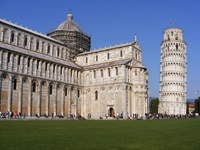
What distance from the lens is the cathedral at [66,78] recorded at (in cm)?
4275

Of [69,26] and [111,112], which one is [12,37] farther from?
[111,112]

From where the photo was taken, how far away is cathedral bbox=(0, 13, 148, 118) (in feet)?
140

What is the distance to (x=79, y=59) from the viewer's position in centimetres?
6316

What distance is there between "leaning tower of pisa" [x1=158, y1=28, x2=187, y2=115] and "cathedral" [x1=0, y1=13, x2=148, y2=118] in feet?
119

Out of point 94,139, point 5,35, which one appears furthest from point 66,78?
point 94,139

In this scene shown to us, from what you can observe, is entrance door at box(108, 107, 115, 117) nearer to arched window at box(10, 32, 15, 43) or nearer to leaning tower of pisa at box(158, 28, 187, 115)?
arched window at box(10, 32, 15, 43)

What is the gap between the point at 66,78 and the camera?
53500 millimetres

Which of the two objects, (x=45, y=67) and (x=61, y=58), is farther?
(x=61, y=58)

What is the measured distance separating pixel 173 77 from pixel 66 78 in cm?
4930

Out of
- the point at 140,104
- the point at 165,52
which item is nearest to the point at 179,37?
the point at 165,52

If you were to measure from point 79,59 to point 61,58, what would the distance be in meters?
5.34

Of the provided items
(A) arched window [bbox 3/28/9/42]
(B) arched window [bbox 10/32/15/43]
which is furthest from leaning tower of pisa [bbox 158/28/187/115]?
(A) arched window [bbox 3/28/9/42]

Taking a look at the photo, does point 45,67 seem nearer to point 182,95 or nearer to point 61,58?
point 61,58

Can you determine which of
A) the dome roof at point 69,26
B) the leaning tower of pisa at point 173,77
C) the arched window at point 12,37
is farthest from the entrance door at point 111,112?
the leaning tower of pisa at point 173,77
